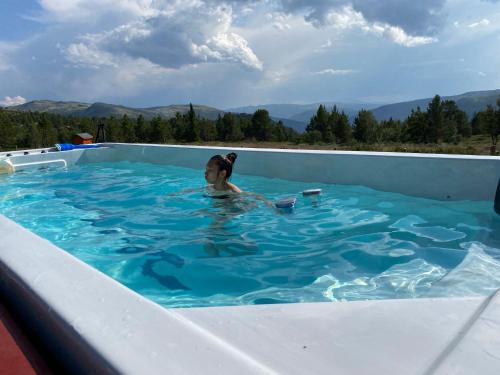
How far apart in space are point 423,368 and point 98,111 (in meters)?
143

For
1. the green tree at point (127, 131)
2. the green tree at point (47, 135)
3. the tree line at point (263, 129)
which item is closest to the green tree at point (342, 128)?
the tree line at point (263, 129)

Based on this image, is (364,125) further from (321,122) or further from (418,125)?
(418,125)

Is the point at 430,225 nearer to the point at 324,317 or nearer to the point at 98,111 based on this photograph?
the point at 324,317

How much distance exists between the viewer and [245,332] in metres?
0.98

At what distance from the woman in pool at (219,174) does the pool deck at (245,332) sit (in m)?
3.13

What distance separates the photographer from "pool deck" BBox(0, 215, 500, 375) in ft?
2.55

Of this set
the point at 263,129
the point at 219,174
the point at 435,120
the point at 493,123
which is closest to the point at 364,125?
the point at 435,120

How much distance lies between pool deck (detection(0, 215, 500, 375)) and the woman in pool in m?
3.13

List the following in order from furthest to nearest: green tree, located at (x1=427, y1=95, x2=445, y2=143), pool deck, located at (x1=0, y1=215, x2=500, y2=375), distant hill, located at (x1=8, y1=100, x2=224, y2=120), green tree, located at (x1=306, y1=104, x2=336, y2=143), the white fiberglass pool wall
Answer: distant hill, located at (x1=8, y1=100, x2=224, y2=120), green tree, located at (x1=306, y1=104, x2=336, y2=143), green tree, located at (x1=427, y1=95, x2=445, y2=143), the white fiberglass pool wall, pool deck, located at (x1=0, y1=215, x2=500, y2=375)

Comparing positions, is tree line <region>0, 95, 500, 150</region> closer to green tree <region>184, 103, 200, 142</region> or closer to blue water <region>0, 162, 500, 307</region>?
green tree <region>184, 103, 200, 142</region>

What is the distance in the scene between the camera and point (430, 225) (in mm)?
3617

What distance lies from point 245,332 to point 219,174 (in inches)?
135

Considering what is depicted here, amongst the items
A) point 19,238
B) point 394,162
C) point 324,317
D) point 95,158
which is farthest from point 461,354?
point 95,158

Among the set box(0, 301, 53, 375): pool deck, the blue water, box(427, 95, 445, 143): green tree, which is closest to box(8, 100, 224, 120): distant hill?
box(427, 95, 445, 143): green tree
